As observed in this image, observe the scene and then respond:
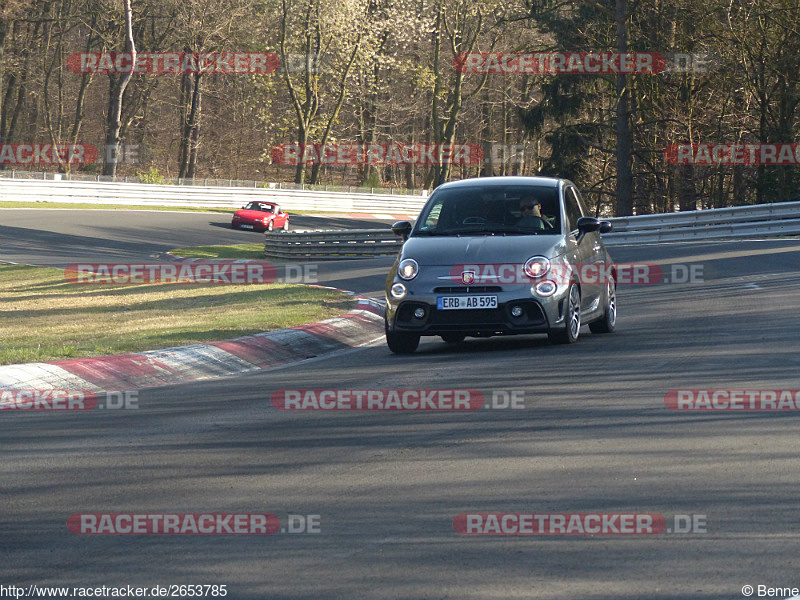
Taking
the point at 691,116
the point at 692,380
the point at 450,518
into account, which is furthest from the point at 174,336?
the point at 691,116

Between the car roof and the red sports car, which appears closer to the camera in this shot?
the car roof

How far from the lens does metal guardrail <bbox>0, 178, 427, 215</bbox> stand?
46938 mm

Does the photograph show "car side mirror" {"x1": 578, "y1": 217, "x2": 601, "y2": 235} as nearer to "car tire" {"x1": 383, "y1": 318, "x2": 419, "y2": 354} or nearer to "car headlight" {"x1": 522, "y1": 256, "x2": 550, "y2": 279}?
"car headlight" {"x1": 522, "y1": 256, "x2": 550, "y2": 279}

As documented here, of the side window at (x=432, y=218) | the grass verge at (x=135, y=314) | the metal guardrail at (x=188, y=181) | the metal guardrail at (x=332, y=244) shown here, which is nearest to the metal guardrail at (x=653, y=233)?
the metal guardrail at (x=332, y=244)

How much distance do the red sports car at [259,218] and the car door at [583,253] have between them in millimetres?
31681

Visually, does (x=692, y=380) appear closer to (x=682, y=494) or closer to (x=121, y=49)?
(x=682, y=494)

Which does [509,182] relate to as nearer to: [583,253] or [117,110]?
[583,253]

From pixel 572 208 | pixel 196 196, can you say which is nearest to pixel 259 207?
pixel 196 196

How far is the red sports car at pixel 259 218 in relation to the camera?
43.0m

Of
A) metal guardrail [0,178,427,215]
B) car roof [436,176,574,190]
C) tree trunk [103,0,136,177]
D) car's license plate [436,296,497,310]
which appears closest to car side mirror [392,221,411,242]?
car roof [436,176,574,190]

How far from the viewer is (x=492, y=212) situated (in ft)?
37.0

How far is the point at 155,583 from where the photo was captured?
420 cm

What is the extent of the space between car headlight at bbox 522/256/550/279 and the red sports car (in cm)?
3323

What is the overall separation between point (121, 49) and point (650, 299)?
52.8m
